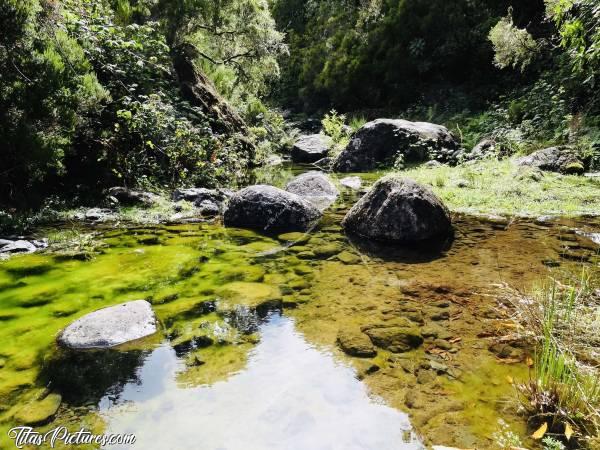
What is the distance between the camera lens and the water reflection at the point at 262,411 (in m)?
2.59

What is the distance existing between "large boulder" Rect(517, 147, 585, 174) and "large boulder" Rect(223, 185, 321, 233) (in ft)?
18.7

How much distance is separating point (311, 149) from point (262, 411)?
1495 cm

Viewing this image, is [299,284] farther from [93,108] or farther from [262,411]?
[93,108]

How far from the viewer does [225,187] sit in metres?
10.5

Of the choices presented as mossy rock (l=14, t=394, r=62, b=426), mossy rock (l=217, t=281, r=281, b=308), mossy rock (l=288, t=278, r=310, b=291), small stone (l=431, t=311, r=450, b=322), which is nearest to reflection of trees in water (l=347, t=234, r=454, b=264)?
mossy rock (l=288, t=278, r=310, b=291)

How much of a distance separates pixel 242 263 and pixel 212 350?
2.11 m

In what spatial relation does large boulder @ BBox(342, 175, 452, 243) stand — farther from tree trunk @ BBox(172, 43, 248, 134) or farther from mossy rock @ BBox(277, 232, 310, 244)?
tree trunk @ BBox(172, 43, 248, 134)

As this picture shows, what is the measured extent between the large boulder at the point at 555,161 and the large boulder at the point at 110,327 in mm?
9043

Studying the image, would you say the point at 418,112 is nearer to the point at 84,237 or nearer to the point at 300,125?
the point at 300,125

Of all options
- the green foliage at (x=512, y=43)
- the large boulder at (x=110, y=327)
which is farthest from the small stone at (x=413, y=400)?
the green foliage at (x=512, y=43)

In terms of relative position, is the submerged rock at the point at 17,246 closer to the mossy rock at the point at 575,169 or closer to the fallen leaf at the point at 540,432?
the fallen leaf at the point at 540,432

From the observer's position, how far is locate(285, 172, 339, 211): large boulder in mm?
9820

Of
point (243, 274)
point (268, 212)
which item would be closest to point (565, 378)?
point (243, 274)

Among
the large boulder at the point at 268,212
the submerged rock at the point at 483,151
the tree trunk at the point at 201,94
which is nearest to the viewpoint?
the large boulder at the point at 268,212
